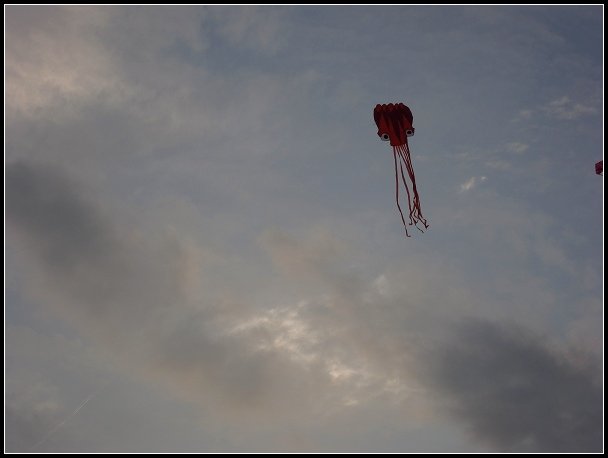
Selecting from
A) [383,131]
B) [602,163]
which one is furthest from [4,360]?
[602,163]

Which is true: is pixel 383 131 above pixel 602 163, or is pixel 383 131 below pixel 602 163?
below

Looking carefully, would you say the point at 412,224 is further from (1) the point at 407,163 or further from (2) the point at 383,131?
(2) the point at 383,131

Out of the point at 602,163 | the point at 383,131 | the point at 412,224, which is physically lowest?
the point at 412,224

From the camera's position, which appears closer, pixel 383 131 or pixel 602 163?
pixel 383 131

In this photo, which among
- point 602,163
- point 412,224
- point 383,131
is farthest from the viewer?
point 602,163

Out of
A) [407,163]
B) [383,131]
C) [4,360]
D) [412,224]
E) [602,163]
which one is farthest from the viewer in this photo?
[4,360]

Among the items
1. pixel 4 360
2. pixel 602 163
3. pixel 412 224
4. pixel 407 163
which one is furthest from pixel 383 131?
pixel 4 360

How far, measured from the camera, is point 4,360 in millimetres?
98062

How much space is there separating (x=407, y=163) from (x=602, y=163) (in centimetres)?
4452

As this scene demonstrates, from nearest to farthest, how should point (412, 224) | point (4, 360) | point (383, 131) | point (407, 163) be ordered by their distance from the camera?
point (412, 224), point (407, 163), point (383, 131), point (4, 360)

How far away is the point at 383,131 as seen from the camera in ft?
192

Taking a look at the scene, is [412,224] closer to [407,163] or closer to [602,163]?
[407,163]

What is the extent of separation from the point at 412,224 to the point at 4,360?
257 feet

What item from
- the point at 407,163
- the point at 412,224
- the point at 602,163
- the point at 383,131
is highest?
the point at 602,163
